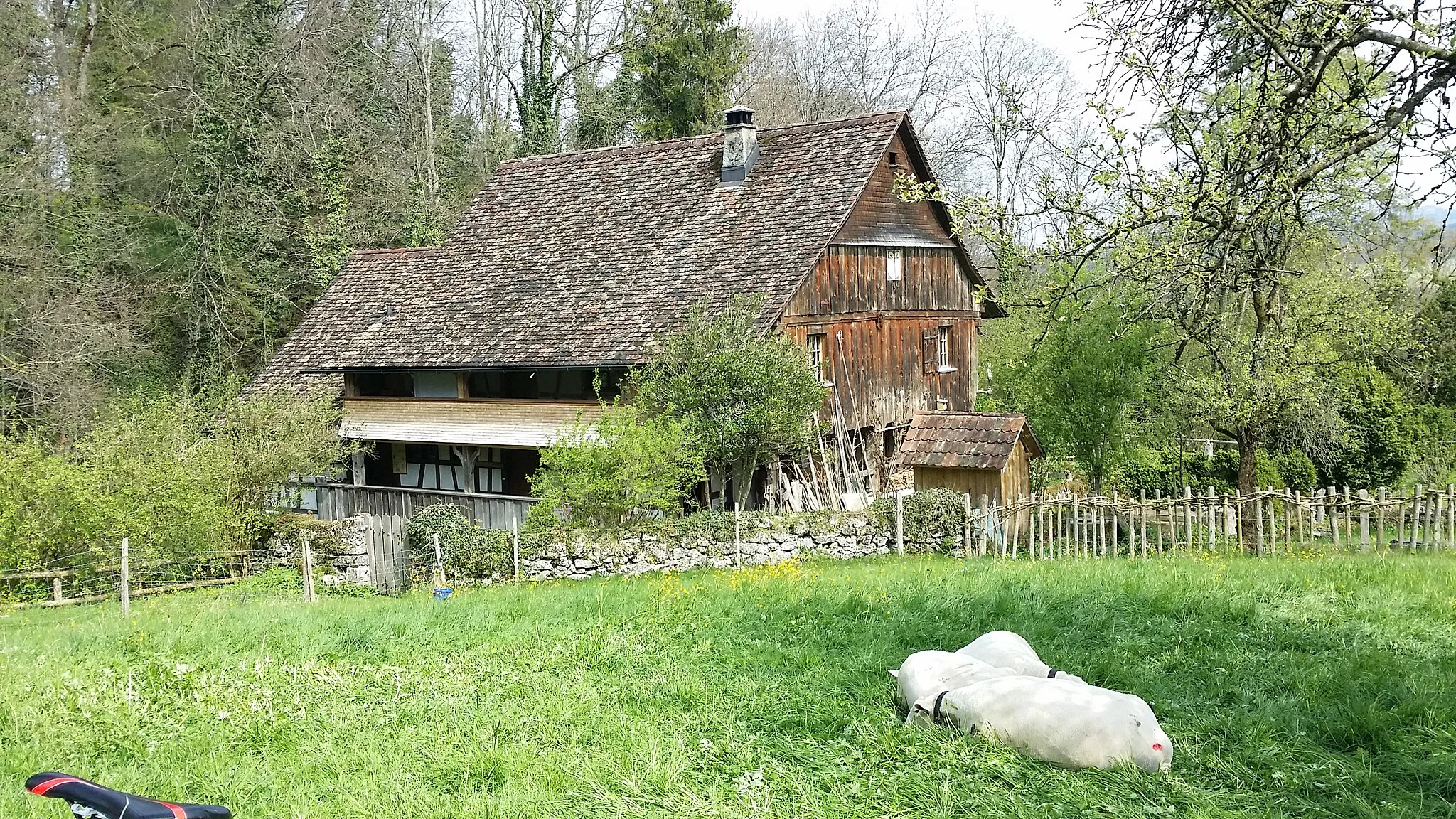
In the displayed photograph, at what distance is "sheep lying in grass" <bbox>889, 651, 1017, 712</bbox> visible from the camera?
23.8 ft

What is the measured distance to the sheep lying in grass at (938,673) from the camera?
23.8ft

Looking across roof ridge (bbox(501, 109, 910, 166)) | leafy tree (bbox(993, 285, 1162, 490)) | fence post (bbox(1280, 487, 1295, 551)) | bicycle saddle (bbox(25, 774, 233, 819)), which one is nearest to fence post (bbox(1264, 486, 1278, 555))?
fence post (bbox(1280, 487, 1295, 551))

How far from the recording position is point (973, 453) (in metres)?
24.0

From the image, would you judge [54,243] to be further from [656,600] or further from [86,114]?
[656,600]

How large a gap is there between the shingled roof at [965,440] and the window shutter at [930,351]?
10.5 ft

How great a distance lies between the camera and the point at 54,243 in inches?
1273

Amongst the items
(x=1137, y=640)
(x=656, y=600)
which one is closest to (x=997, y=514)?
(x=656, y=600)

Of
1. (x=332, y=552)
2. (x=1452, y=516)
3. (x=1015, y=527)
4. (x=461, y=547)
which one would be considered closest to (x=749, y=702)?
Answer: (x=1015, y=527)

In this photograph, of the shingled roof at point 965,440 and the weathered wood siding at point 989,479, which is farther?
the weathered wood siding at point 989,479

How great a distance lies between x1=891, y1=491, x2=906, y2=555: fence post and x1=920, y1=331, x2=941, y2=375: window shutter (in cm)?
812

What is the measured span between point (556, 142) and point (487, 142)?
5.59 m

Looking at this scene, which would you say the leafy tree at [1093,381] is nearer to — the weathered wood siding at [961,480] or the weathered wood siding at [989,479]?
the weathered wood siding at [989,479]

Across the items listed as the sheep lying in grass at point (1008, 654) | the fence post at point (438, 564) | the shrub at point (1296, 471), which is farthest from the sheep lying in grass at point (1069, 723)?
the shrub at point (1296, 471)

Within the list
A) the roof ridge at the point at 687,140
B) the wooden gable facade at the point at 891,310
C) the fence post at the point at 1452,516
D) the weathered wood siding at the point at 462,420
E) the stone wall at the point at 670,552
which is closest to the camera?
the fence post at the point at 1452,516
